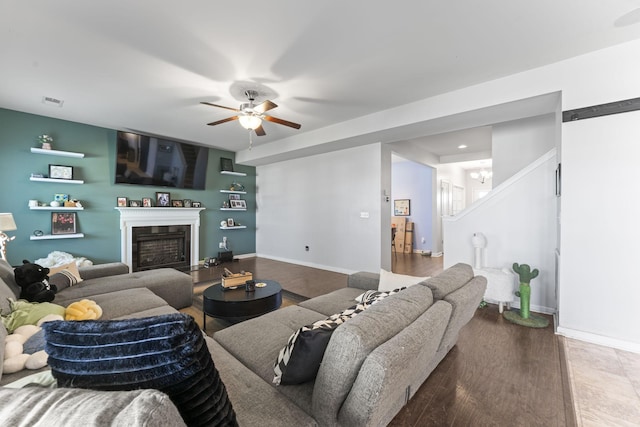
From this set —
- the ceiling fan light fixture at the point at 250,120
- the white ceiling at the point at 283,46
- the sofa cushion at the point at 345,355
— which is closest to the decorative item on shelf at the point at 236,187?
the white ceiling at the point at 283,46

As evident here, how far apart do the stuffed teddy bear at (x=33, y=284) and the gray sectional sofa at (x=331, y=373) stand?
0.34 metres

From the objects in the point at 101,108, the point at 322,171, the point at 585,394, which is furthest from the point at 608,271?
the point at 101,108

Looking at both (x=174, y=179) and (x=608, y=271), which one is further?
(x=174, y=179)

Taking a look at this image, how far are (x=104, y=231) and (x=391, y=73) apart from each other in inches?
209

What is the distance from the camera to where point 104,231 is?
15.7ft

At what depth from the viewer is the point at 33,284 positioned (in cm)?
224

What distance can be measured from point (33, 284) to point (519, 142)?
19.7 ft

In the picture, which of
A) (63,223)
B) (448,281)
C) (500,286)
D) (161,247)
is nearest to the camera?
(448,281)

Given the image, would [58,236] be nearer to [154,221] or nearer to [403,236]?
[154,221]

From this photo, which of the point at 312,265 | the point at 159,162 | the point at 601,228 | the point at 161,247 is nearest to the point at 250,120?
the point at 159,162

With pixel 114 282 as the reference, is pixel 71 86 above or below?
above

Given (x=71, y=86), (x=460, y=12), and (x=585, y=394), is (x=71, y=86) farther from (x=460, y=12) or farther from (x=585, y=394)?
(x=585, y=394)

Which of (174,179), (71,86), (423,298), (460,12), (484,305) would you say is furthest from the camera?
(174,179)

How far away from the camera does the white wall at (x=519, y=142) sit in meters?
3.87
